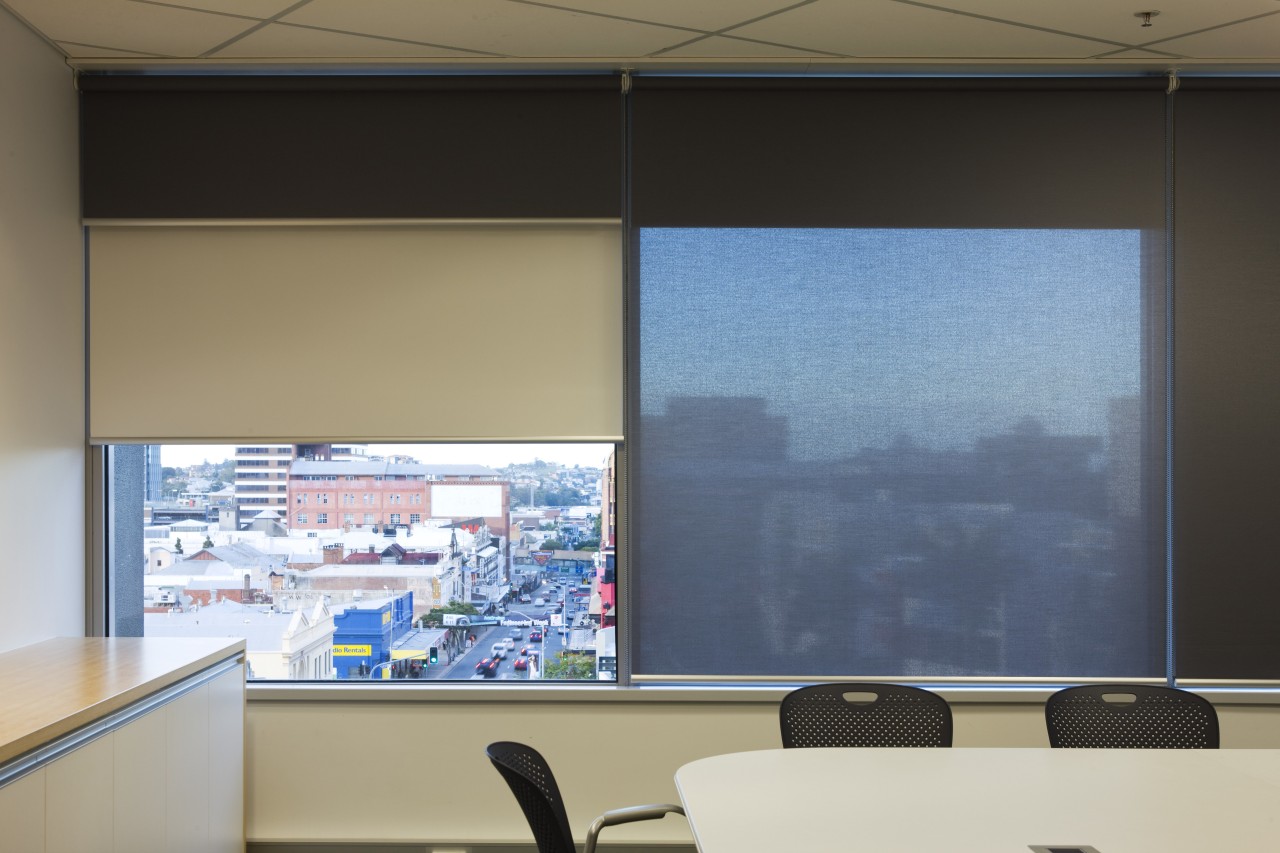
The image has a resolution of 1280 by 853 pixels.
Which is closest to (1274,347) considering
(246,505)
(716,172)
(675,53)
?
(716,172)

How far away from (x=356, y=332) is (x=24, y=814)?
218 cm

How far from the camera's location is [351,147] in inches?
154

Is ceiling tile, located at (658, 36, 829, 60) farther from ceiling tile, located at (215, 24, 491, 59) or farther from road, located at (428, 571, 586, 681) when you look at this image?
road, located at (428, 571, 586, 681)

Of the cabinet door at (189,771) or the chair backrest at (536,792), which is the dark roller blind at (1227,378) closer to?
the chair backrest at (536,792)

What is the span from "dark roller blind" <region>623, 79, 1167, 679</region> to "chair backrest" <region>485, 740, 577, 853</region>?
5.18 feet

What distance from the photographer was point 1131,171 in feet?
12.9

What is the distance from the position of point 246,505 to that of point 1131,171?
4091 mm

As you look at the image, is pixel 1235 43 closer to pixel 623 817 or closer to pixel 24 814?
pixel 623 817

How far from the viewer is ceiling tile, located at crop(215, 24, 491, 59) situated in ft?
11.6

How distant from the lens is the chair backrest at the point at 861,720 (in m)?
2.99

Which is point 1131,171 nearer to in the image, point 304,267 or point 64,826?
point 304,267

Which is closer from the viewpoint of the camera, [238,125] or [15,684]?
[15,684]

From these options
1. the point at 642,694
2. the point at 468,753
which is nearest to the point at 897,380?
the point at 642,694

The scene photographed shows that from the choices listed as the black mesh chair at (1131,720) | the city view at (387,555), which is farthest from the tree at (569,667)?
the black mesh chair at (1131,720)
